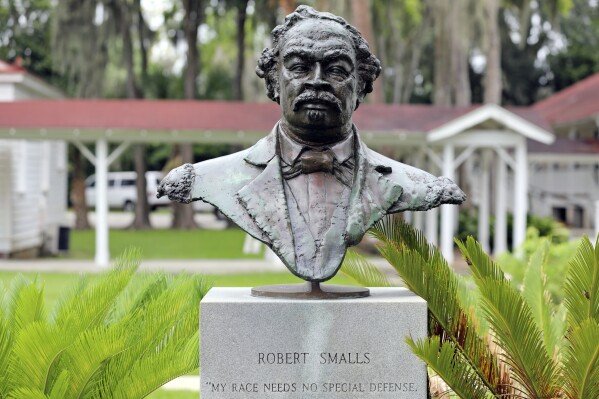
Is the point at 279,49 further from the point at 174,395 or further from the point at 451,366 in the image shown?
the point at 174,395

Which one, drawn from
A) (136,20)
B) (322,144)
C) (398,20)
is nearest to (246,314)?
(322,144)

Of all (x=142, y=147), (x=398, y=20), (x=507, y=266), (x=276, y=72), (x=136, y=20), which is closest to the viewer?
(x=276, y=72)

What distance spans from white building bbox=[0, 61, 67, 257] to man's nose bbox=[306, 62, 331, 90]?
54.4 ft

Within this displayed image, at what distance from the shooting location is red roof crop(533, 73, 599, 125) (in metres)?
27.3

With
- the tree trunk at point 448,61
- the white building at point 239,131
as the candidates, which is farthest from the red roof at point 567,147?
the tree trunk at point 448,61

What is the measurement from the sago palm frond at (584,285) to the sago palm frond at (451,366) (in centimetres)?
65

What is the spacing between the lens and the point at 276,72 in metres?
5.19

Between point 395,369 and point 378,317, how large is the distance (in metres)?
0.31

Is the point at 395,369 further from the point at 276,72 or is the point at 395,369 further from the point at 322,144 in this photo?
the point at 276,72

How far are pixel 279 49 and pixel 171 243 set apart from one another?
20951 millimetres

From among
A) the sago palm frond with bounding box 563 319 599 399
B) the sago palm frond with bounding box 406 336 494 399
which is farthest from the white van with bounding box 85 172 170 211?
the sago palm frond with bounding box 563 319 599 399

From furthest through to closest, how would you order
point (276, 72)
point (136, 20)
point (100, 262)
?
point (136, 20) < point (100, 262) < point (276, 72)

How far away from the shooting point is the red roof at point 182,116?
1778 cm

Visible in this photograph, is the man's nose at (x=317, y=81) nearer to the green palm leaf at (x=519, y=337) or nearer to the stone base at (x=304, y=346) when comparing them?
the stone base at (x=304, y=346)
